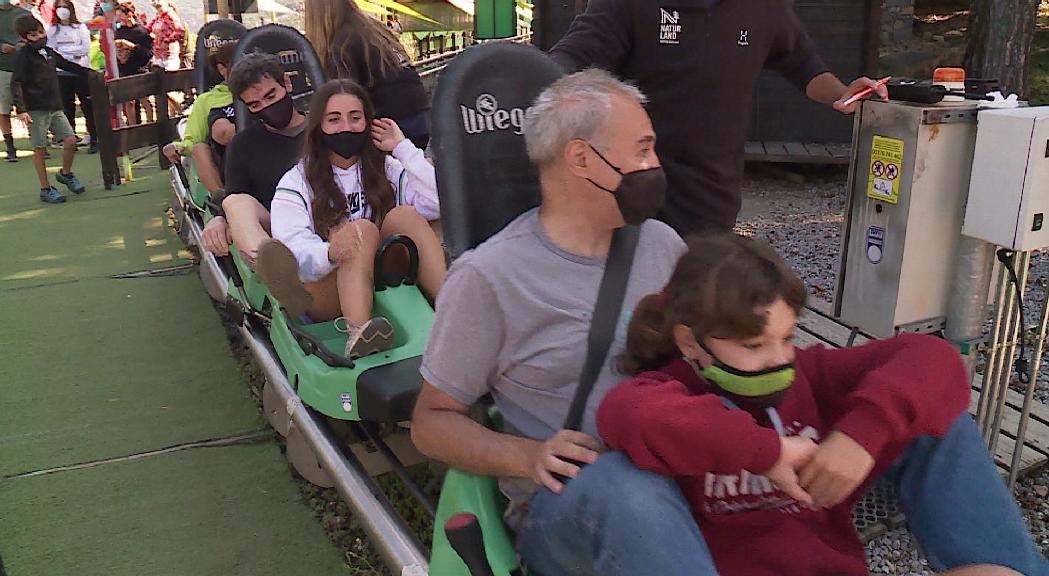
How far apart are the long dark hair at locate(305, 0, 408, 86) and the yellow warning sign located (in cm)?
203

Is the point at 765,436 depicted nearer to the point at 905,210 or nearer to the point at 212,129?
the point at 905,210

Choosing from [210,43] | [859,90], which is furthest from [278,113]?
[210,43]

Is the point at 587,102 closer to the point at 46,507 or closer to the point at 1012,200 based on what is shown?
the point at 1012,200

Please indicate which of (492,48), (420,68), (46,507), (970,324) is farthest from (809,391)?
(420,68)

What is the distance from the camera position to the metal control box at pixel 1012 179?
2391 mm

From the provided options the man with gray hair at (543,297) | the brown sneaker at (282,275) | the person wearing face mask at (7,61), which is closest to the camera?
the man with gray hair at (543,297)

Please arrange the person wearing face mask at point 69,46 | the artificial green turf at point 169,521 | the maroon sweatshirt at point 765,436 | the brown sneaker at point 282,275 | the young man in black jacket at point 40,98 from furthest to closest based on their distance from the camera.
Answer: the person wearing face mask at point 69,46 < the young man in black jacket at point 40,98 < the brown sneaker at point 282,275 < the artificial green turf at point 169,521 < the maroon sweatshirt at point 765,436

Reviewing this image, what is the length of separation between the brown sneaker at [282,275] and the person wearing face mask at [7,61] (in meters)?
7.08

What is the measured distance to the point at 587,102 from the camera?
174 cm

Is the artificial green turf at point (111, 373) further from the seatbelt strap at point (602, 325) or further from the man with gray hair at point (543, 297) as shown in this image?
the seatbelt strap at point (602, 325)

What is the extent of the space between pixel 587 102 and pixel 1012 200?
4.60 ft

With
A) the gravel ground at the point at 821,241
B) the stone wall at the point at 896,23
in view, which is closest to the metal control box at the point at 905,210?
the gravel ground at the point at 821,241

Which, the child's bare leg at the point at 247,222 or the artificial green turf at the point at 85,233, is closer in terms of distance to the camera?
the child's bare leg at the point at 247,222

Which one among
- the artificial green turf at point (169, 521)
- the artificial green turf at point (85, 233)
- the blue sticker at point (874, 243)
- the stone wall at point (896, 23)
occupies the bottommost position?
the artificial green turf at point (169, 521)
